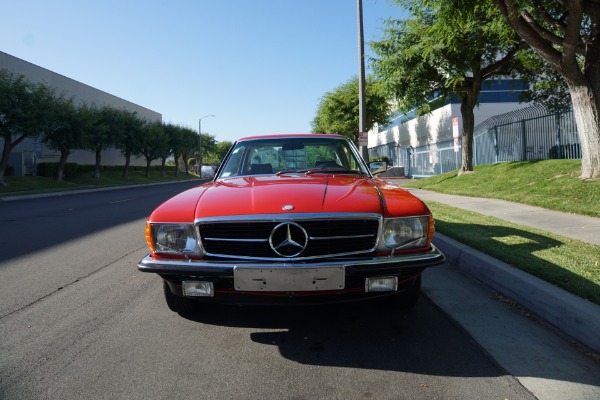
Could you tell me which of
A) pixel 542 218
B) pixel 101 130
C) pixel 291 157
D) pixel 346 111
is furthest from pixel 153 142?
pixel 291 157

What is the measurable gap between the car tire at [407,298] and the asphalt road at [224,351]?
83 mm

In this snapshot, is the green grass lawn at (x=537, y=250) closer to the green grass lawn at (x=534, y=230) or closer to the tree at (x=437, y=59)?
the green grass lawn at (x=534, y=230)

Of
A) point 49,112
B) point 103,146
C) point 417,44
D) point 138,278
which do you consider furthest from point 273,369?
point 103,146

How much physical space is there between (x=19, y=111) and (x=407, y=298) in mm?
27687

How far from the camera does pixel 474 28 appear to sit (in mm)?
14688

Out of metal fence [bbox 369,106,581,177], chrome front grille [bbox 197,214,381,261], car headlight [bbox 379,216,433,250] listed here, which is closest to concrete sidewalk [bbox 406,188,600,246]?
metal fence [bbox 369,106,581,177]

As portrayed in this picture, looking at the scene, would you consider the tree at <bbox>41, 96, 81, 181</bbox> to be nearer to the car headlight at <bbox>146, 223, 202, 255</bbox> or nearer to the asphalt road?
the asphalt road

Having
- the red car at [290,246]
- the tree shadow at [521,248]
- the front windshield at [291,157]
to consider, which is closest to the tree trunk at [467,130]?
the tree shadow at [521,248]

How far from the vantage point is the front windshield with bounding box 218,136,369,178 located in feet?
16.0

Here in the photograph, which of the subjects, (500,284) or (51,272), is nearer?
(500,284)

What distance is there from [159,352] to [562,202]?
9298mm

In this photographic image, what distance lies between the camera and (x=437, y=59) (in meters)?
16.3

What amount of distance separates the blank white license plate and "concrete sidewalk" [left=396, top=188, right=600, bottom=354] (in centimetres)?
187

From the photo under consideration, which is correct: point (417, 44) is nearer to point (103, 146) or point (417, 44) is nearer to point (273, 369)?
point (273, 369)
